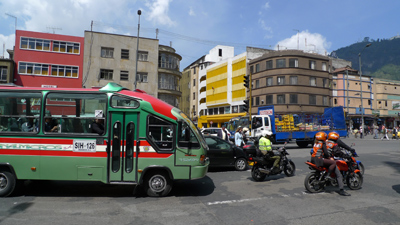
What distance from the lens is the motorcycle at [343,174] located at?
7.40 m

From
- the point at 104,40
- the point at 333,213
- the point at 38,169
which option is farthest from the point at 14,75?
the point at 333,213

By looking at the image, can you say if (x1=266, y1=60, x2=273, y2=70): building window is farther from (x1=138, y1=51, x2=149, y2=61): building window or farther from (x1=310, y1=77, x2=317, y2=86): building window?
(x1=138, y1=51, x2=149, y2=61): building window

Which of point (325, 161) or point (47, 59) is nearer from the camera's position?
point (325, 161)

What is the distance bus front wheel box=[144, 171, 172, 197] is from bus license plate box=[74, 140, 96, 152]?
154cm

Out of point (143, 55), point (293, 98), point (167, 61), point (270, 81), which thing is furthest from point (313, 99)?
point (143, 55)

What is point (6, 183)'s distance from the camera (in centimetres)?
688

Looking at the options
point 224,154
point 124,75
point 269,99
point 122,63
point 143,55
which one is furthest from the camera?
point 269,99

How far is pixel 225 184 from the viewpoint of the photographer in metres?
8.70

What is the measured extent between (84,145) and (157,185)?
2043 millimetres

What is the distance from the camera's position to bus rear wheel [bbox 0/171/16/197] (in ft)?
22.4

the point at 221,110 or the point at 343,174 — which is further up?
the point at 221,110

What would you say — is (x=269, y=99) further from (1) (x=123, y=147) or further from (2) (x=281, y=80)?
(1) (x=123, y=147)

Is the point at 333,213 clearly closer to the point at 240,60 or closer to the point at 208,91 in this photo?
the point at 240,60

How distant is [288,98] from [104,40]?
28398 millimetres
